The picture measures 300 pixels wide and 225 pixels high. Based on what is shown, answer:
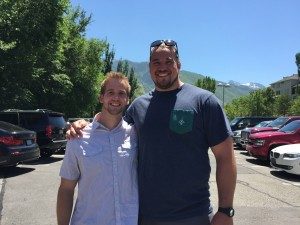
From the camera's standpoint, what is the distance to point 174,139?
3.14 metres

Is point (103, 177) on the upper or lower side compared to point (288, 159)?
upper

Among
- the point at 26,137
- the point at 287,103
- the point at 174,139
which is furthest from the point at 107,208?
the point at 287,103

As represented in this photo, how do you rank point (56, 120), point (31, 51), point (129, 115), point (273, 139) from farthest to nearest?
point (31, 51) → point (56, 120) → point (273, 139) → point (129, 115)

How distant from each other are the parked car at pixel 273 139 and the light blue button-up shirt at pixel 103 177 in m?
14.7

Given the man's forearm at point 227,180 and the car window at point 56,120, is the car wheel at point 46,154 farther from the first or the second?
the man's forearm at point 227,180

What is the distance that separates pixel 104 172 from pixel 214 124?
0.77m

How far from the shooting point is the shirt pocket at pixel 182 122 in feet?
10.3

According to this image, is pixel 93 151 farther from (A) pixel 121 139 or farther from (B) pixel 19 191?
(B) pixel 19 191

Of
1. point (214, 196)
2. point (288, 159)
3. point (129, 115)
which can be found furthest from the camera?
point (288, 159)

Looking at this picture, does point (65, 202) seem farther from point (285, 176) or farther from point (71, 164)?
point (285, 176)

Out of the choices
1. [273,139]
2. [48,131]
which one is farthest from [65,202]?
[273,139]

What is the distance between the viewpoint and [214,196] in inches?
384

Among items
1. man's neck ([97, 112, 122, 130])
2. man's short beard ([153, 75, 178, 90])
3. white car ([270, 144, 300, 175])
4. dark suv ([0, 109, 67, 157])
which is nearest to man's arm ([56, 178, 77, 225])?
man's neck ([97, 112, 122, 130])

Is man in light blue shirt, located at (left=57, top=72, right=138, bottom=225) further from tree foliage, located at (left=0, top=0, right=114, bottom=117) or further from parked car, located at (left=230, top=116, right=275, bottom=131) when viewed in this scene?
parked car, located at (left=230, top=116, right=275, bottom=131)
